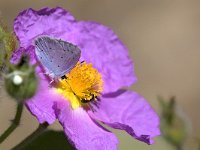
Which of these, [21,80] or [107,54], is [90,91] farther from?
[21,80]

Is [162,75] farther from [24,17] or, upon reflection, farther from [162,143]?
[24,17]

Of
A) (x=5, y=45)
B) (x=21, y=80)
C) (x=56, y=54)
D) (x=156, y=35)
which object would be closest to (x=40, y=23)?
(x=56, y=54)

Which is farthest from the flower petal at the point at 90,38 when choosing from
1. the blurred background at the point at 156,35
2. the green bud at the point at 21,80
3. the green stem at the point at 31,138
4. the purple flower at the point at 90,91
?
the blurred background at the point at 156,35

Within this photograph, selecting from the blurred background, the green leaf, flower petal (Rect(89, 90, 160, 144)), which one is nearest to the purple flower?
flower petal (Rect(89, 90, 160, 144))

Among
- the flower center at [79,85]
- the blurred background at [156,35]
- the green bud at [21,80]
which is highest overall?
the green bud at [21,80]

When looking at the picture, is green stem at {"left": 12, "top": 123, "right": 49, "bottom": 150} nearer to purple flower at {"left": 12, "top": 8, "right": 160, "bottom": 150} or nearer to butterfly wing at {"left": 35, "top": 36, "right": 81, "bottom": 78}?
purple flower at {"left": 12, "top": 8, "right": 160, "bottom": 150}

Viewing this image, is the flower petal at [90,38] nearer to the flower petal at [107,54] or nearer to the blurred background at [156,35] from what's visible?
the flower petal at [107,54]
